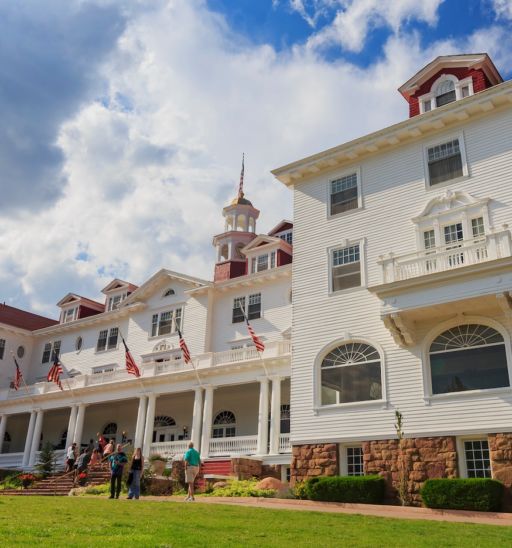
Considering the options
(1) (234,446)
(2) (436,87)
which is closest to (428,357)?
(2) (436,87)

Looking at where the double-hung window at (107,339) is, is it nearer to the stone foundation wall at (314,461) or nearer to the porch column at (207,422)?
the porch column at (207,422)

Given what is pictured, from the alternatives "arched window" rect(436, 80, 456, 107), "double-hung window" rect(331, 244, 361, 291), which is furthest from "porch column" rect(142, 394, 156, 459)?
"arched window" rect(436, 80, 456, 107)

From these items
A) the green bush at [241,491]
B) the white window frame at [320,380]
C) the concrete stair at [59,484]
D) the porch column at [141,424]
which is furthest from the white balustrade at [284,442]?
the porch column at [141,424]

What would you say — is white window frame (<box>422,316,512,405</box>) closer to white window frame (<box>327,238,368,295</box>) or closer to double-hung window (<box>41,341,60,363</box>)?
white window frame (<box>327,238,368,295</box>)

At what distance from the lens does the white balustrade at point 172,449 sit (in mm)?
29375

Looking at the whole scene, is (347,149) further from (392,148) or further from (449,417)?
(449,417)

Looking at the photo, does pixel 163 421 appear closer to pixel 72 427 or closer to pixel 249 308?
pixel 72 427

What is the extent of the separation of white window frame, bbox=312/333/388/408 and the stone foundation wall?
126cm

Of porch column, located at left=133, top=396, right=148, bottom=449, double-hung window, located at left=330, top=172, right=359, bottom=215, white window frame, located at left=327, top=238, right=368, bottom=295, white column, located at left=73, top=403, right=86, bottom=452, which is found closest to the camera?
white window frame, located at left=327, top=238, right=368, bottom=295

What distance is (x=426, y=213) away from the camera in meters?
21.5

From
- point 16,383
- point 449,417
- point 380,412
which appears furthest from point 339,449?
point 16,383

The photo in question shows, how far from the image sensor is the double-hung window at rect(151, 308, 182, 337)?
122 feet

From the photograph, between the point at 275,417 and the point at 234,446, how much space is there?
2.53 m

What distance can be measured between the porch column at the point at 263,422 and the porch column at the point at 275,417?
1.28ft
